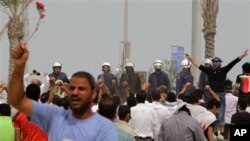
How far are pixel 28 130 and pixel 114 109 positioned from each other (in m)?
1.88

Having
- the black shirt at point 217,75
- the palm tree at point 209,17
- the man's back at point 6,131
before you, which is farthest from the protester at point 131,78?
the palm tree at point 209,17

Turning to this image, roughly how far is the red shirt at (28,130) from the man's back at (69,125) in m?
3.53

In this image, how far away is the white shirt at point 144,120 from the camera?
1356 centimetres

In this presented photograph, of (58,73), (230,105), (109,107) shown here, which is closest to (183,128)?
(109,107)

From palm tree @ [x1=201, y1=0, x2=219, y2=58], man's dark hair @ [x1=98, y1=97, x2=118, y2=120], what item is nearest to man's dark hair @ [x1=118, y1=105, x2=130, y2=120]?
man's dark hair @ [x1=98, y1=97, x2=118, y2=120]

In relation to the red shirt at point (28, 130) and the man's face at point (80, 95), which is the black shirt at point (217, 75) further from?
the man's face at point (80, 95)

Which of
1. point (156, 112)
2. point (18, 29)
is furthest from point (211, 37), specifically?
point (156, 112)

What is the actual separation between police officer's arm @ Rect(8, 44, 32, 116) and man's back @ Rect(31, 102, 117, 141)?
0.09 metres

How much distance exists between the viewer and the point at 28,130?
10273 mm

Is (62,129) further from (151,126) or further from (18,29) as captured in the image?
(18,29)

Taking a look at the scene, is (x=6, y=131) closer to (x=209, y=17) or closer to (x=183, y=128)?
(x=183, y=128)

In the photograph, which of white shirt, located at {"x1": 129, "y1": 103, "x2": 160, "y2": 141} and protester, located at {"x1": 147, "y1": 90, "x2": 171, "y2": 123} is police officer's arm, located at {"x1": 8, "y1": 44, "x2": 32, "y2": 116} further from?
protester, located at {"x1": 147, "y1": 90, "x2": 171, "y2": 123}

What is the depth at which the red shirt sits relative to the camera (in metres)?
10.1

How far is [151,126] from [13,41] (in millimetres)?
24013
